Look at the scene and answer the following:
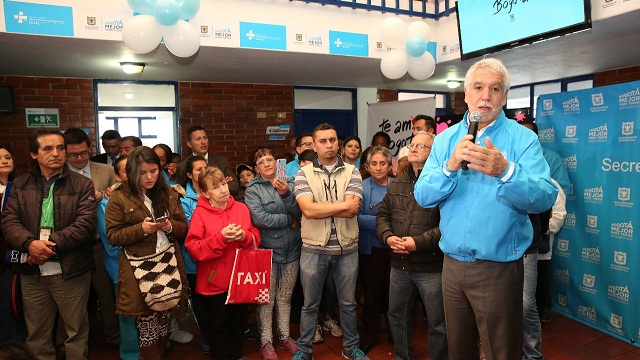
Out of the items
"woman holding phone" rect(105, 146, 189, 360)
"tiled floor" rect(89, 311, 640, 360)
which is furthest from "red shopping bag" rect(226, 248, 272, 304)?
"tiled floor" rect(89, 311, 640, 360)

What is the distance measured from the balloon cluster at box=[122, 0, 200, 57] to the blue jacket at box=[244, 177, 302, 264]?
4.96ft

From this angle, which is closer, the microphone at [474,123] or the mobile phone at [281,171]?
the microphone at [474,123]

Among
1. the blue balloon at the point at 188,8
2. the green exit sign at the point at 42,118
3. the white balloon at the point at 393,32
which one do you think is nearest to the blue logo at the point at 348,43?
the white balloon at the point at 393,32

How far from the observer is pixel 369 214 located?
10.2 feet

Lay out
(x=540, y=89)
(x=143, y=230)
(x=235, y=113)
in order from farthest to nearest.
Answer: (x=540, y=89) < (x=235, y=113) < (x=143, y=230)

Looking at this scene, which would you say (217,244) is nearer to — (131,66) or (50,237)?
(50,237)

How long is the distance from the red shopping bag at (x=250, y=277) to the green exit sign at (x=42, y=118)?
15.1 ft

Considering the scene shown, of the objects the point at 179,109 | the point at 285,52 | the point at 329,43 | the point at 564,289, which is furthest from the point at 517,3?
the point at 179,109

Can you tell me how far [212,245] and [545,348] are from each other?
8.63 ft

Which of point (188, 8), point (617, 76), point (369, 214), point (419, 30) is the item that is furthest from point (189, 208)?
point (617, 76)

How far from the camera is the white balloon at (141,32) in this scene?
3.38m

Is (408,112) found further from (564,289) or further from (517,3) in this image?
(564,289)

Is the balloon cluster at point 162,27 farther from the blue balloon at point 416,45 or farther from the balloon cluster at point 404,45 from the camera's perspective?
the blue balloon at point 416,45

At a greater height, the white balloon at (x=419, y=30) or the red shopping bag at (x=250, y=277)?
the white balloon at (x=419, y=30)
